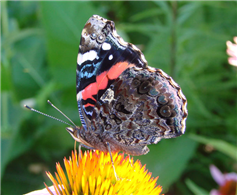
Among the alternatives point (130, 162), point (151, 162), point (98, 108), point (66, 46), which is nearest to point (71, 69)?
point (66, 46)

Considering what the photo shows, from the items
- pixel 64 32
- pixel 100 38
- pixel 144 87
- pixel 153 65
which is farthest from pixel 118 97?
pixel 64 32

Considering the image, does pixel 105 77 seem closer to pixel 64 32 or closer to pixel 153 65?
pixel 153 65

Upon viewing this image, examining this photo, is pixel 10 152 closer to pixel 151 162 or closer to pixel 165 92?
pixel 151 162

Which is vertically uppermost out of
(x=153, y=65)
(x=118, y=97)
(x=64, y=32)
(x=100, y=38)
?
(x=64, y=32)

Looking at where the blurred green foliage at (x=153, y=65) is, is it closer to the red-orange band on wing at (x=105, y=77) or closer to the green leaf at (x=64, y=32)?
the green leaf at (x=64, y=32)

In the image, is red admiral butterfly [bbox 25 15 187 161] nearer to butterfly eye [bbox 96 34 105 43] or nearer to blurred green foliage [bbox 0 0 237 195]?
butterfly eye [bbox 96 34 105 43]

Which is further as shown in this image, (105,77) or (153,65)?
(153,65)

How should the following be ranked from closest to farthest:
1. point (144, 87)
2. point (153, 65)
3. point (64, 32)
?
point (144, 87) < point (153, 65) < point (64, 32)
